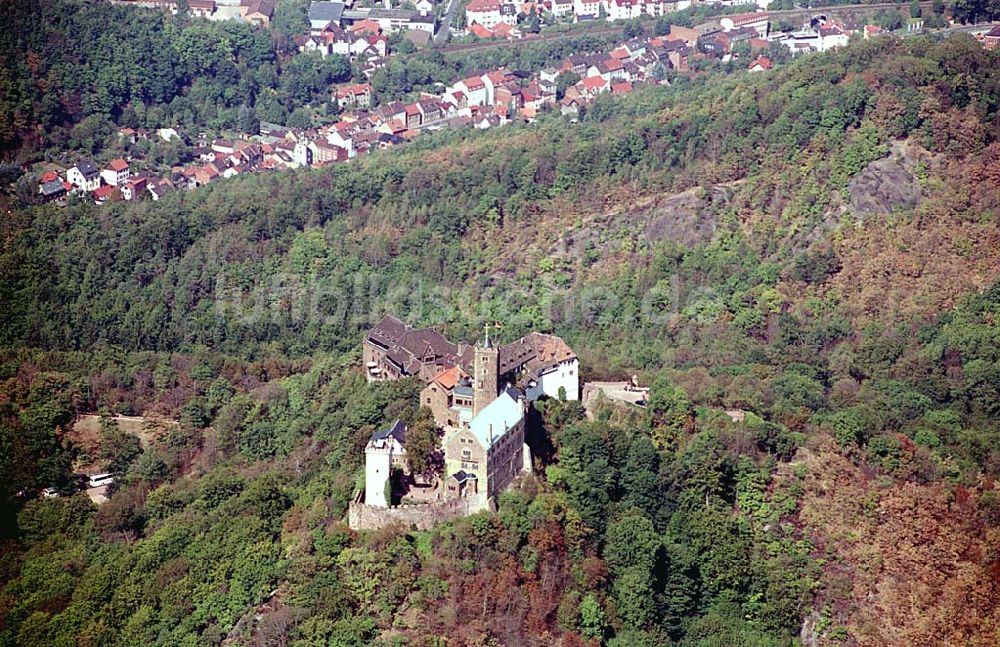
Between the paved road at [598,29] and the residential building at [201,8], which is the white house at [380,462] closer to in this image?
the paved road at [598,29]

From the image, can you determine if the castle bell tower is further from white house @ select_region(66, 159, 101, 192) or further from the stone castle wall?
white house @ select_region(66, 159, 101, 192)

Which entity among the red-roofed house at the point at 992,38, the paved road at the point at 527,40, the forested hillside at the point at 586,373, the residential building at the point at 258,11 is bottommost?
the forested hillside at the point at 586,373

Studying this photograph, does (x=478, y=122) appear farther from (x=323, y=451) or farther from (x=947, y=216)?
(x=323, y=451)

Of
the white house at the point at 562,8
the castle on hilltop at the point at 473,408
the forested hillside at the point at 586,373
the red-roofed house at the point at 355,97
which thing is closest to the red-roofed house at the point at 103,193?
the forested hillside at the point at 586,373

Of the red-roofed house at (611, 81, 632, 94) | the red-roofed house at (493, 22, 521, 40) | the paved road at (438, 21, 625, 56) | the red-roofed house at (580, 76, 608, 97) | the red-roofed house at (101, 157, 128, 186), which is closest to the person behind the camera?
the red-roofed house at (101, 157, 128, 186)

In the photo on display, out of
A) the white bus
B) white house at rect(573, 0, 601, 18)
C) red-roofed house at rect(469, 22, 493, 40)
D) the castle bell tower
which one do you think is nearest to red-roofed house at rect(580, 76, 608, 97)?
red-roofed house at rect(469, 22, 493, 40)
